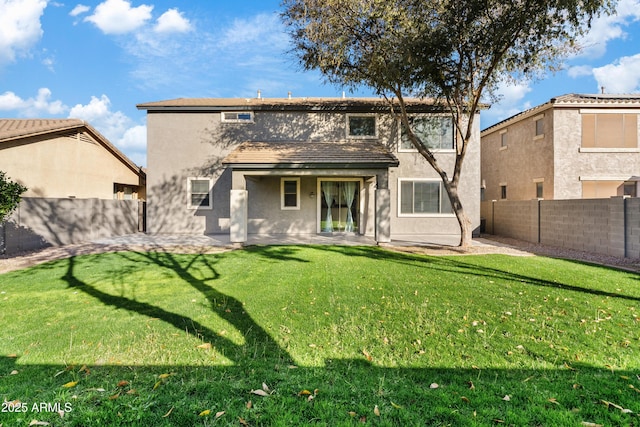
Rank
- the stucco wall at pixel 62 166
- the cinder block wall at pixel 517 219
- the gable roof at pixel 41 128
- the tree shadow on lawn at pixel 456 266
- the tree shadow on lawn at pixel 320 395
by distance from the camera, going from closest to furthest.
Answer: the tree shadow on lawn at pixel 320 395, the tree shadow on lawn at pixel 456 266, the gable roof at pixel 41 128, the cinder block wall at pixel 517 219, the stucco wall at pixel 62 166

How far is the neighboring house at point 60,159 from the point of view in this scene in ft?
45.7

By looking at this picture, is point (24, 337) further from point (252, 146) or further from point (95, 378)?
point (252, 146)

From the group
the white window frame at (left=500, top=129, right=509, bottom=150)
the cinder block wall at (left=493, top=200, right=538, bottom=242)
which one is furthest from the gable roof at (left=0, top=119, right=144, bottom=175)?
the white window frame at (left=500, top=129, right=509, bottom=150)

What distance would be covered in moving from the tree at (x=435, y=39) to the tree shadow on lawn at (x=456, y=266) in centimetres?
299

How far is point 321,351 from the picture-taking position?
383cm

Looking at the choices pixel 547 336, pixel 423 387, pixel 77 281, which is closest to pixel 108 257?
pixel 77 281

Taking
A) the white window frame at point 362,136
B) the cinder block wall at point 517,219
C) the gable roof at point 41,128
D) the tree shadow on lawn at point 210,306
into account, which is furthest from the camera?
the white window frame at point 362,136

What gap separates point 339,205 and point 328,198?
2.10 ft

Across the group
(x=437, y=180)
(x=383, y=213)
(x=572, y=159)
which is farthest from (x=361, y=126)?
(x=572, y=159)

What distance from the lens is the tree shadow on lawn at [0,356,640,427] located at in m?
2.63

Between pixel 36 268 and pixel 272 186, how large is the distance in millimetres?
9471

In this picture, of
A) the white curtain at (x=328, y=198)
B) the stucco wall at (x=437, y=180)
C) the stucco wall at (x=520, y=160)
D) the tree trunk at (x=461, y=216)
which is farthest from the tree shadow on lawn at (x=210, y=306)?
the stucco wall at (x=520, y=160)

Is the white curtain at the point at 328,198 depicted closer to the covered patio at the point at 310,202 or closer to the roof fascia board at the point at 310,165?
the covered patio at the point at 310,202

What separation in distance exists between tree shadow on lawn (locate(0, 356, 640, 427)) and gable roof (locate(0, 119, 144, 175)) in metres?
14.6
